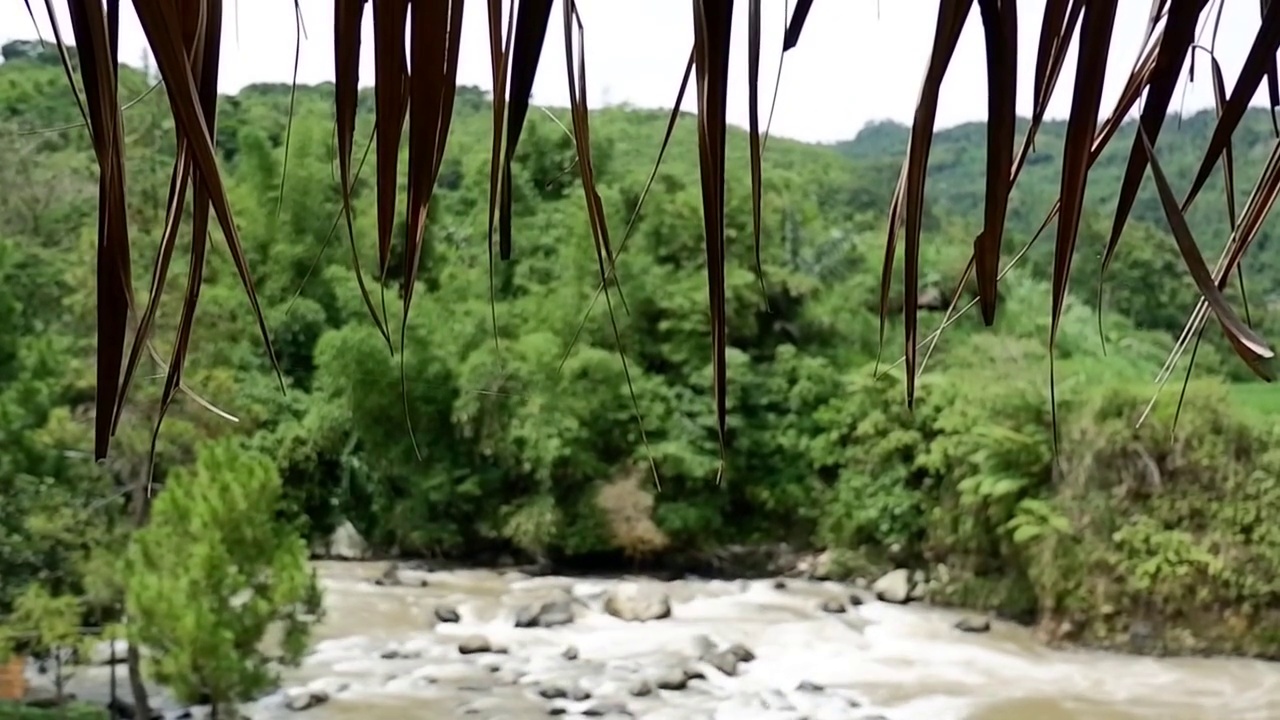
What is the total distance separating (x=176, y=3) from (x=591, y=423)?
249 centimetres

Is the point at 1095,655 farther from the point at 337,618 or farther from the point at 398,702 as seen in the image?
the point at 337,618

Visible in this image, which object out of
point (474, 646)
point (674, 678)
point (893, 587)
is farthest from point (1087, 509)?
point (474, 646)

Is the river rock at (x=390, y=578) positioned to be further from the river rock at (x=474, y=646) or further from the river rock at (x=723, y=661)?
the river rock at (x=723, y=661)

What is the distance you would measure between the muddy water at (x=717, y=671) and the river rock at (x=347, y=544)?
0.03m

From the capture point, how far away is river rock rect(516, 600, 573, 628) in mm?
2658

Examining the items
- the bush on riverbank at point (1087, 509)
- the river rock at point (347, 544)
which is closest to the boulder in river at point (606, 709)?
the river rock at point (347, 544)

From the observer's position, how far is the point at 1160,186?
0.55 ft

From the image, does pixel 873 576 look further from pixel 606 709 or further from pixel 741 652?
pixel 606 709

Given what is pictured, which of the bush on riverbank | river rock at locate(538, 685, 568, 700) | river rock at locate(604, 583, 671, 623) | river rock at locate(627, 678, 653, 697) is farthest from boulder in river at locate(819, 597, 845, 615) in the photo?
river rock at locate(538, 685, 568, 700)

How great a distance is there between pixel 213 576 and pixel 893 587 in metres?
1.63

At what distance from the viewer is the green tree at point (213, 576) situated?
179 cm

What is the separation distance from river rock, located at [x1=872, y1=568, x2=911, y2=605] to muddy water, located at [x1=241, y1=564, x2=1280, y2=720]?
3cm

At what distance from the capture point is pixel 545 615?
2.68 metres

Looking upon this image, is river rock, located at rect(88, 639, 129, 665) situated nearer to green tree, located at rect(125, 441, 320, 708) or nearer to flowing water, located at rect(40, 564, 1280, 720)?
green tree, located at rect(125, 441, 320, 708)
